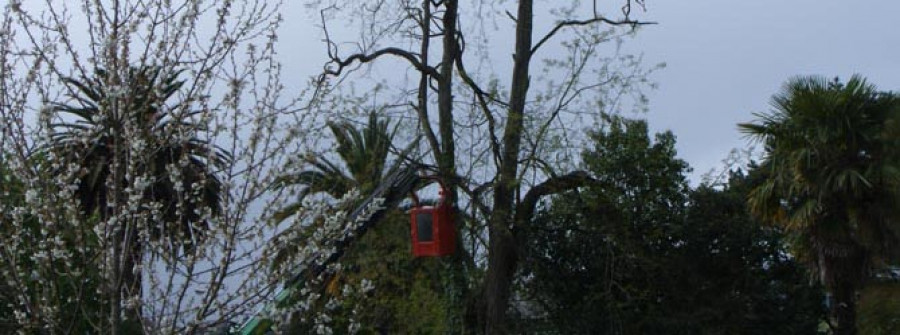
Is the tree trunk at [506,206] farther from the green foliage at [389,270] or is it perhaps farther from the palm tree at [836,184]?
the palm tree at [836,184]

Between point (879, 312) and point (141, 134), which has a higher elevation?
point (879, 312)

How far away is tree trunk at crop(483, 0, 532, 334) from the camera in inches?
507

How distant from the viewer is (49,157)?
5184 mm

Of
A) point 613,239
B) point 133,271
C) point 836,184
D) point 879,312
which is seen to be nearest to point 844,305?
point 836,184

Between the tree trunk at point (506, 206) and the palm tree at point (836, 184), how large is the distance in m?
5.03

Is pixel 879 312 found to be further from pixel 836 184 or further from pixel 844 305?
pixel 836 184

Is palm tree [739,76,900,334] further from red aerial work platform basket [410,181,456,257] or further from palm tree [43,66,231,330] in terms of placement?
palm tree [43,66,231,330]

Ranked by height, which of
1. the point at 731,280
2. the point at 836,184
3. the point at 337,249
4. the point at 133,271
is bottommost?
the point at 133,271

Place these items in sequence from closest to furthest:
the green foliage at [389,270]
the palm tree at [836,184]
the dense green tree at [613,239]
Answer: the green foliage at [389,270], the dense green tree at [613,239], the palm tree at [836,184]


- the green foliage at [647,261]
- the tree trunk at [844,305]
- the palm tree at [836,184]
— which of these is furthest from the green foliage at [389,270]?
the tree trunk at [844,305]

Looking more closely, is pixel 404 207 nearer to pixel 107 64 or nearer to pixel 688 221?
pixel 688 221

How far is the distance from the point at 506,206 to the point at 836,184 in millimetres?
6212

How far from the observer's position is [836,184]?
17.0m

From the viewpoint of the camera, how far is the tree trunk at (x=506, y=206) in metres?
12.9
